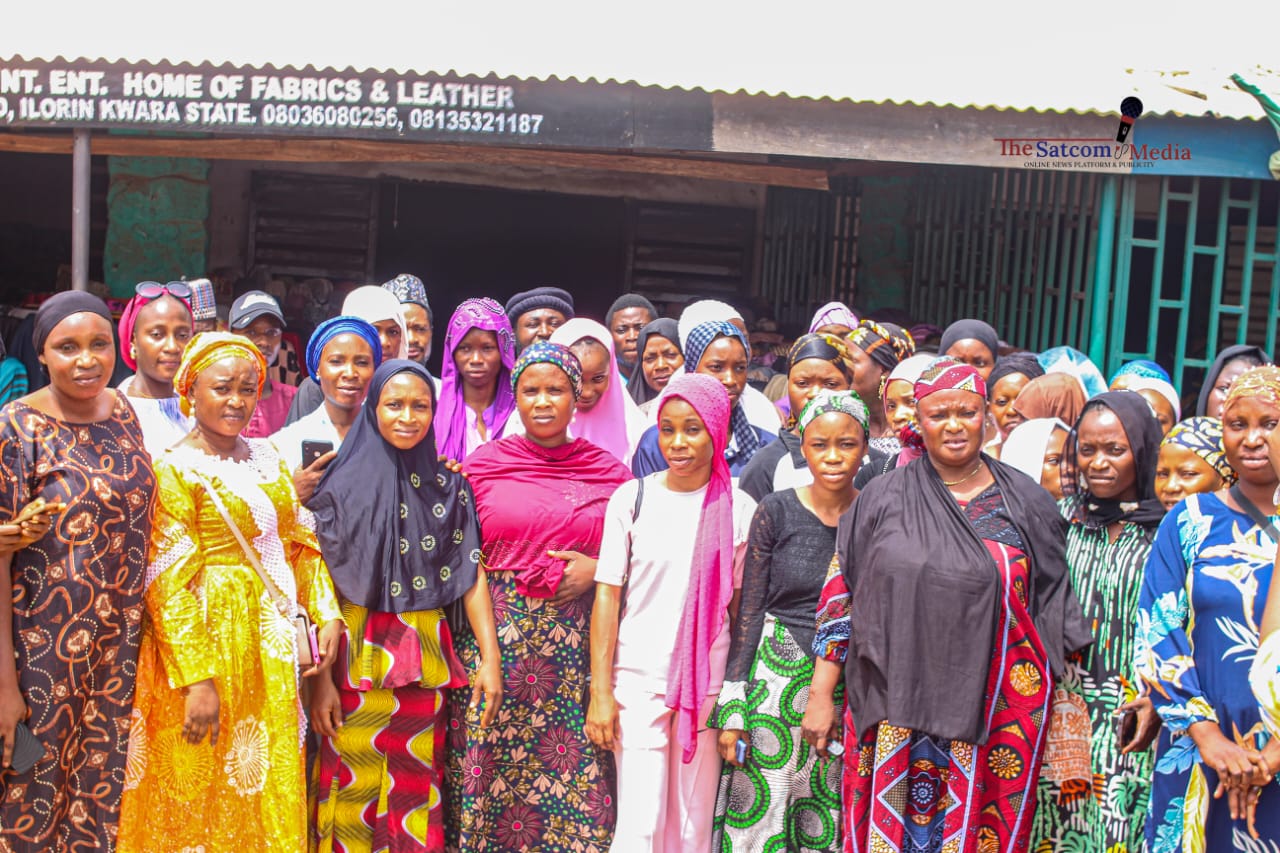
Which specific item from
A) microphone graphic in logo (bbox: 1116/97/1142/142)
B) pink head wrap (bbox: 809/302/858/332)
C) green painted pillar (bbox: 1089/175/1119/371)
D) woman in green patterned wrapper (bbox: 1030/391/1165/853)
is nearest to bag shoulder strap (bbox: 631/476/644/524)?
woman in green patterned wrapper (bbox: 1030/391/1165/853)

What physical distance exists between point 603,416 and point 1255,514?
2.47 metres

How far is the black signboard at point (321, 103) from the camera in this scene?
6.58 metres

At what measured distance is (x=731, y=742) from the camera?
3.73m

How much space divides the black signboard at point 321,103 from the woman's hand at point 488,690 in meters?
3.59

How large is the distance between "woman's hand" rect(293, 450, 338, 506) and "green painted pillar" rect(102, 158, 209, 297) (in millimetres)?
5350

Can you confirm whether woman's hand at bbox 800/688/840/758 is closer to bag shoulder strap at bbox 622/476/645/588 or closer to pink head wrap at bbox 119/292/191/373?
bag shoulder strap at bbox 622/476/645/588

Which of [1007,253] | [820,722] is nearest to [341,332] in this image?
[820,722]

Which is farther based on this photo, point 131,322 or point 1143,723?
point 131,322

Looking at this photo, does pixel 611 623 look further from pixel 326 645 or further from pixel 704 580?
pixel 326 645

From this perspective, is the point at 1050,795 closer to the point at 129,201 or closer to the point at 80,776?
the point at 80,776

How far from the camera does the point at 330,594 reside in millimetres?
3779

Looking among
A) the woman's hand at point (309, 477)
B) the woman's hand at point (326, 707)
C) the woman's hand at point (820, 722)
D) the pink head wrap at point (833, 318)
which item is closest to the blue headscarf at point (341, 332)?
the woman's hand at point (309, 477)

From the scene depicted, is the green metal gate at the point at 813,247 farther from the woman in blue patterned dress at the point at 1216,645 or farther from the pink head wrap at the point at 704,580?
the woman in blue patterned dress at the point at 1216,645

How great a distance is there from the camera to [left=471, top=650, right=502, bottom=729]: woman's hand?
151 inches
